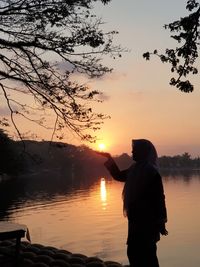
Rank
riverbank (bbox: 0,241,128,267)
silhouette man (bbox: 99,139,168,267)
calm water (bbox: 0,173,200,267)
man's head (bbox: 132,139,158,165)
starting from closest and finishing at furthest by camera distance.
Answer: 1. silhouette man (bbox: 99,139,168,267)
2. man's head (bbox: 132,139,158,165)
3. riverbank (bbox: 0,241,128,267)
4. calm water (bbox: 0,173,200,267)

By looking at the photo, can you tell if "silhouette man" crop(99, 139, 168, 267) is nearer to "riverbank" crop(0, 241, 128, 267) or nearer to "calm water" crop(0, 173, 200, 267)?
"riverbank" crop(0, 241, 128, 267)

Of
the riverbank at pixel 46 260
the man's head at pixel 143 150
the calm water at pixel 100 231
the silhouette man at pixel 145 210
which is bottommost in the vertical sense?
the calm water at pixel 100 231

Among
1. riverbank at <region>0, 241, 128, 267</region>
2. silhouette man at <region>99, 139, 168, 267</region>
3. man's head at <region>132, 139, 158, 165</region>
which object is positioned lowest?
riverbank at <region>0, 241, 128, 267</region>

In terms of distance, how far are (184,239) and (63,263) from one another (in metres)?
22.1

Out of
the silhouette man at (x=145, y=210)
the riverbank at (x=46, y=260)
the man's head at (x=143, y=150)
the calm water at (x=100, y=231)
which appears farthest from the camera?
the calm water at (x=100, y=231)

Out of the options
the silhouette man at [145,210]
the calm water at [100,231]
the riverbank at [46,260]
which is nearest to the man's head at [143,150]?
the silhouette man at [145,210]

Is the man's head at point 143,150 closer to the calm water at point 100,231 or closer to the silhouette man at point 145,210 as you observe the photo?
the silhouette man at point 145,210

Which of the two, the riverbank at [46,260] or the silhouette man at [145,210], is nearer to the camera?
the silhouette man at [145,210]

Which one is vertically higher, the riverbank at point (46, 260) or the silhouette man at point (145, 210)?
the silhouette man at point (145, 210)

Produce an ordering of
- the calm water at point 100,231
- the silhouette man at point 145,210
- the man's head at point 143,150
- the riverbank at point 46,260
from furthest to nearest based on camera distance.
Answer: the calm water at point 100,231 → the riverbank at point 46,260 → the man's head at point 143,150 → the silhouette man at point 145,210

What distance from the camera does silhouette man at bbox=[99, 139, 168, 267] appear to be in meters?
6.68

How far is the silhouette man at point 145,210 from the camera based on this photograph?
263 inches

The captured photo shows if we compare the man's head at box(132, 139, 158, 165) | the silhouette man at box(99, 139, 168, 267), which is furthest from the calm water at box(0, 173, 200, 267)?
the man's head at box(132, 139, 158, 165)

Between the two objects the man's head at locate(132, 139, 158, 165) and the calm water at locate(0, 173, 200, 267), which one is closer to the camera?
the man's head at locate(132, 139, 158, 165)
